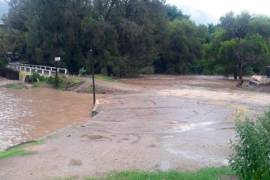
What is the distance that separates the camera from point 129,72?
50969mm

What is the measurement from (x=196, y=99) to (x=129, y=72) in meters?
22.1

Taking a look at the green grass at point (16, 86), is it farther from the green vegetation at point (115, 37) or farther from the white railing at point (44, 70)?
the green vegetation at point (115, 37)

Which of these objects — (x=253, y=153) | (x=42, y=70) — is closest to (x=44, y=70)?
(x=42, y=70)

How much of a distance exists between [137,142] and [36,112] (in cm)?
1231

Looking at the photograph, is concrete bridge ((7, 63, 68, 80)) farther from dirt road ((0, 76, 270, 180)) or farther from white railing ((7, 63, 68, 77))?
dirt road ((0, 76, 270, 180))

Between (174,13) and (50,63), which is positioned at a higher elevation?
(174,13)

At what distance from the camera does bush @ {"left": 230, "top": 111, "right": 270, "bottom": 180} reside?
772 cm

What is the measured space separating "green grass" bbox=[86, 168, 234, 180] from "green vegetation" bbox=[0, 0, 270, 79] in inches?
1365

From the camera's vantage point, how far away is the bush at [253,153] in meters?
7.72

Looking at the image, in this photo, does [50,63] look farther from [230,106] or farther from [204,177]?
[204,177]

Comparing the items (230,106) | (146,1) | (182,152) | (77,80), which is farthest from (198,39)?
(182,152)

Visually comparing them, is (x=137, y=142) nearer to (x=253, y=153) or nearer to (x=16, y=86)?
(x=253, y=153)

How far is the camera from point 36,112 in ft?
84.4

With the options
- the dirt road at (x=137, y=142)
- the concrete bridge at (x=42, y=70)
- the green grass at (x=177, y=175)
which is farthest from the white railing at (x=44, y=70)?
the green grass at (x=177, y=175)
